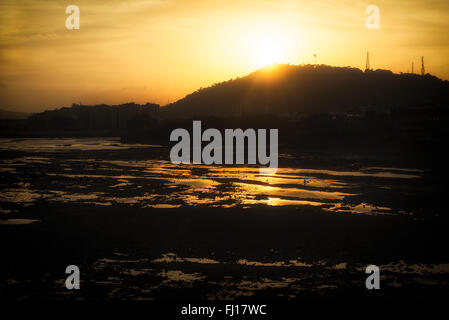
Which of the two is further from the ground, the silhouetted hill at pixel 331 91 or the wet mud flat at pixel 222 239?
the silhouetted hill at pixel 331 91

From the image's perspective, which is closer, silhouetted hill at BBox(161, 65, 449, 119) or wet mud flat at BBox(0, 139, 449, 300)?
wet mud flat at BBox(0, 139, 449, 300)

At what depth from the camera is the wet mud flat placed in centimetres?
945

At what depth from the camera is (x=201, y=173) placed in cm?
3156

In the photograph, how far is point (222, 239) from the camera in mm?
13242

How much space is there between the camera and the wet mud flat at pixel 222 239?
9.45 meters

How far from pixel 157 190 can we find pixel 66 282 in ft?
43.8

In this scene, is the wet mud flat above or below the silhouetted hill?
below

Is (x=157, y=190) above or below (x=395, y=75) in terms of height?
below

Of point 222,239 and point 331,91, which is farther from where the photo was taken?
point 331,91

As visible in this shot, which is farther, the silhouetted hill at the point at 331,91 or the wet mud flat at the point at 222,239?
the silhouetted hill at the point at 331,91
